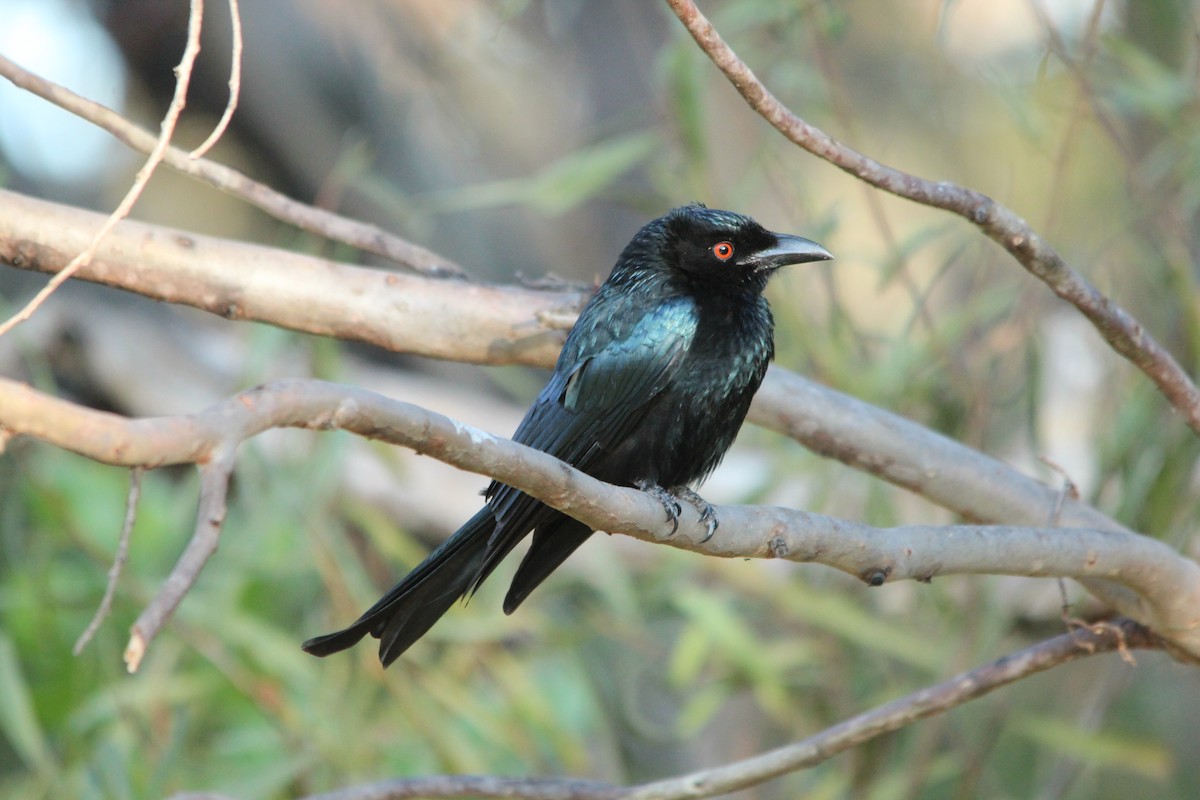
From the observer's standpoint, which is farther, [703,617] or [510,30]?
[510,30]

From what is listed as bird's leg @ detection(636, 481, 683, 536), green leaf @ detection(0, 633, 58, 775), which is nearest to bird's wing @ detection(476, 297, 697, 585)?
bird's leg @ detection(636, 481, 683, 536)

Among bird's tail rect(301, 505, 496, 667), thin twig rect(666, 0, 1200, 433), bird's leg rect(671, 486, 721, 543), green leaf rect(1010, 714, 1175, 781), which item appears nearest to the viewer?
thin twig rect(666, 0, 1200, 433)

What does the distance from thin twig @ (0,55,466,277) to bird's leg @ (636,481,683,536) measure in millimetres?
617

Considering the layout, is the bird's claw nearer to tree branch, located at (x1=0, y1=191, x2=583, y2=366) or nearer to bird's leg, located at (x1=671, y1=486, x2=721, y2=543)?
bird's leg, located at (x1=671, y1=486, x2=721, y2=543)

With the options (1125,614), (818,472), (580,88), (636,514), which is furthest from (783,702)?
(580,88)

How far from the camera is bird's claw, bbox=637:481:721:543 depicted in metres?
2.07

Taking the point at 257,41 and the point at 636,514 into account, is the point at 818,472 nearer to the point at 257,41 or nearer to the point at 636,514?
the point at 636,514

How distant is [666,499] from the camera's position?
7.98ft

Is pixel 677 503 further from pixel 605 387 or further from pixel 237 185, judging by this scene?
pixel 237 185

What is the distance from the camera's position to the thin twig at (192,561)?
3.67ft

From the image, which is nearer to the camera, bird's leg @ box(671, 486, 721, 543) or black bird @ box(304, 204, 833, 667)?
bird's leg @ box(671, 486, 721, 543)

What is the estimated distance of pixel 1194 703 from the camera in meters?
6.54

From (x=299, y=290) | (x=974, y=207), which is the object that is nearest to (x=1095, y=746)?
(x=974, y=207)

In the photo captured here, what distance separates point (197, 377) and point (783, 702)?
10.7ft
